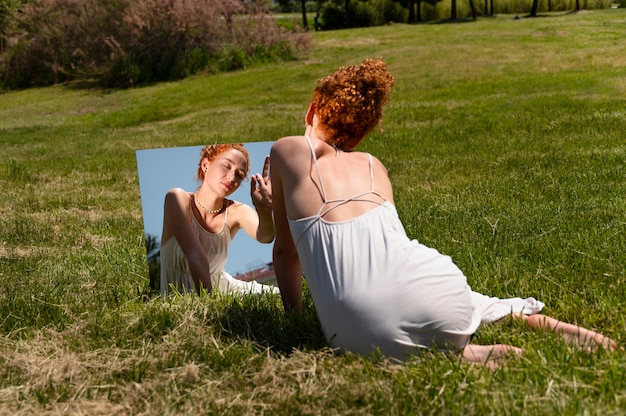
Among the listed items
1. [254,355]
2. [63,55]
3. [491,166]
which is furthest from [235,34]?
[254,355]

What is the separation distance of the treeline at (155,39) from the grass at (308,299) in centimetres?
858

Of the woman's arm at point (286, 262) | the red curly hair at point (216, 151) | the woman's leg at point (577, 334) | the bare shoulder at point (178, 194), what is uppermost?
the red curly hair at point (216, 151)

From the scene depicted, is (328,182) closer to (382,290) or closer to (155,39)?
(382,290)

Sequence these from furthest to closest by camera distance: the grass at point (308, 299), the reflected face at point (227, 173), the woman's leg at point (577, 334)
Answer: the reflected face at point (227, 173) < the woman's leg at point (577, 334) < the grass at point (308, 299)

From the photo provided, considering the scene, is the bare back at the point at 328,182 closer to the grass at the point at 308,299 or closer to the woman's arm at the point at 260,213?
the grass at the point at 308,299

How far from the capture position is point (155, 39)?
79.7 ft

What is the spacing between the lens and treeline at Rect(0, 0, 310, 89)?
78.4 ft

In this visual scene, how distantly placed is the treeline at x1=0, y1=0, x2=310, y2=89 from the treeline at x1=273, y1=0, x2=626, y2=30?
13.7 meters

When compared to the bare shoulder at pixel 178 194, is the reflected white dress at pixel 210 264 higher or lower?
lower

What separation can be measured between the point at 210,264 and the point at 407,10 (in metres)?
37.8

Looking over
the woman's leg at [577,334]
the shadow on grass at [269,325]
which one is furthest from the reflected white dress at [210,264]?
the woman's leg at [577,334]

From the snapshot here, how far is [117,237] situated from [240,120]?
8715 mm

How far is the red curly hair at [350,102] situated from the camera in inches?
156

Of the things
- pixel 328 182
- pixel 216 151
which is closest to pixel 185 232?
pixel 216 151
